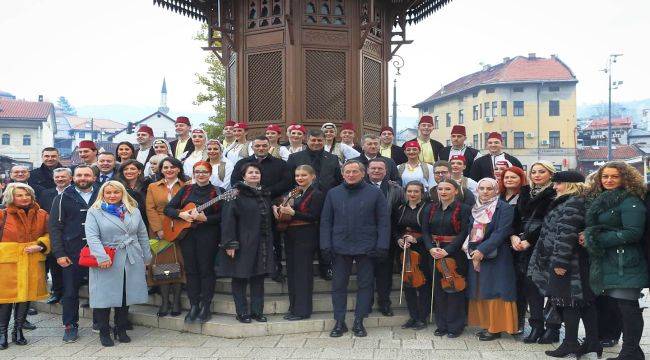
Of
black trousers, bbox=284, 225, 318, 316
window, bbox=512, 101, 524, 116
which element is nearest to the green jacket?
black trousers, bbox=284, 225, 318, 316

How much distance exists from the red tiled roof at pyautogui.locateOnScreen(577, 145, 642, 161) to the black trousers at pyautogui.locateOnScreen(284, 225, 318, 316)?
5613 centimetres

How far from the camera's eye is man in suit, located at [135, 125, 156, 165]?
369 inches

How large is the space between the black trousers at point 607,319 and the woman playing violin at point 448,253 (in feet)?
4.83

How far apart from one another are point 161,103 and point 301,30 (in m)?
140

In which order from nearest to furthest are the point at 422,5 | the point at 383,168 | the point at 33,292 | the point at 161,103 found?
the point at 33,292 → the point at 383,168 → the point at 422,5 → the point at 161,103

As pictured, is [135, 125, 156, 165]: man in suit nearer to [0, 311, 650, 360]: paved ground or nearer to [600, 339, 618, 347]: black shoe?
[0, 311, 650, 360]: paved ground

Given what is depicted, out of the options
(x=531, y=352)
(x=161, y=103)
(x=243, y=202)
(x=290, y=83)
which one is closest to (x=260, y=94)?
(x=290, y=83)

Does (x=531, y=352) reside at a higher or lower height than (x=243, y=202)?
lower

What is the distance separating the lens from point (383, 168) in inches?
289

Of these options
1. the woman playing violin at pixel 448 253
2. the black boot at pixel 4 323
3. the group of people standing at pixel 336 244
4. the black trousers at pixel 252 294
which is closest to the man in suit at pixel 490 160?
the group of people standing at pixel 336 244

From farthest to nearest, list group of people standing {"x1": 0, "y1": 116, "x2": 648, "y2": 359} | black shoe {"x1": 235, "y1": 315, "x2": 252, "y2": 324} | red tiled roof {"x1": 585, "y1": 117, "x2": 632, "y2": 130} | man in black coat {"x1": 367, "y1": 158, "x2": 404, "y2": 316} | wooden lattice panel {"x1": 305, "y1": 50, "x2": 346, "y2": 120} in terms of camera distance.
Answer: red tiled roof {"x1": 585, "y1": 117, "x2": 632, "y2": 130}, wooden lattice panel {"x1": 305, "y1": 50, "x2": 346, "y2": 120}, man in black coat {"x1": 367, "y1": 158, "x2": 404, "y2": 316}, black shoe {"x1": 235, "y1": 315, "x2": 252, "y2": 324}, group of people standing {"x1": 0, "y1": 116, "x2": 648, "y2": 359}

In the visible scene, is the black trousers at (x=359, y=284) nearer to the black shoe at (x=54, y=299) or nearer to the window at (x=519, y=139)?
the black shoe at (x=54, y=299)

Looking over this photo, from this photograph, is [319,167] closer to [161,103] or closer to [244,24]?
[244,24]

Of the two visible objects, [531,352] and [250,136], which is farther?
[250,136]
